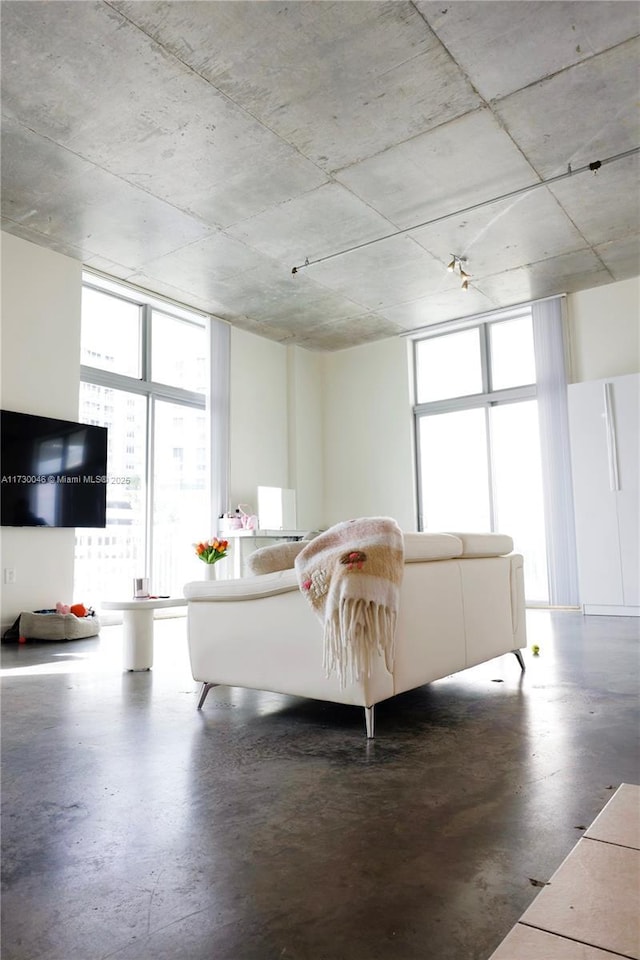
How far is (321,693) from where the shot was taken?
246 centimetres

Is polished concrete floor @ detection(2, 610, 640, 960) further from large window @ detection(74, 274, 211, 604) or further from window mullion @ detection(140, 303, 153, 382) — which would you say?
window mullion @ detection(140, 303, 153, 382)

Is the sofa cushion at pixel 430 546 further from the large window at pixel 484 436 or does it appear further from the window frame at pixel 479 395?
the window frame at pixel 479 395

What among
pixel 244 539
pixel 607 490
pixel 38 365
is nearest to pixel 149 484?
pixel 244 539

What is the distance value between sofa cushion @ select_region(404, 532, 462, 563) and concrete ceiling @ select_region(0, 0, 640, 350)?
2788 mm

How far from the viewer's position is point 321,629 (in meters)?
2.45

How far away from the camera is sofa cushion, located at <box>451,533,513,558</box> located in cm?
305

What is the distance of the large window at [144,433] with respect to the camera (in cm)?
Answer: 670

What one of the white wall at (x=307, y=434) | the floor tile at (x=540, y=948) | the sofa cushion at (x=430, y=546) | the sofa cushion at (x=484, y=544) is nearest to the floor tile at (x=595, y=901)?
the floor tile at (x=540, y=948)

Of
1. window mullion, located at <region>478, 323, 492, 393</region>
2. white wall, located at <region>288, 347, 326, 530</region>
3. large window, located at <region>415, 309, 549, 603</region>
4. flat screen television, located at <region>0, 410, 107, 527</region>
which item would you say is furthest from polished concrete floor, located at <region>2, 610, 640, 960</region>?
white wall, located at <region>288, 347, 326, 530</region>

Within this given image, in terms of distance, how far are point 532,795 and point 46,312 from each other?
5.68 m

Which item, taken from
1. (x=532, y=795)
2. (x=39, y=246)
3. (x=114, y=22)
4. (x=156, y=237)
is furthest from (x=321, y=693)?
(x=39, y=246)

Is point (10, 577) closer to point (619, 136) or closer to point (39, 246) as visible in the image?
point (39, 246)

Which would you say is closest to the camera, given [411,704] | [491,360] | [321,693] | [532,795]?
[532,795]

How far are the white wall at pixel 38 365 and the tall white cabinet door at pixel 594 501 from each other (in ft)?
15.8
